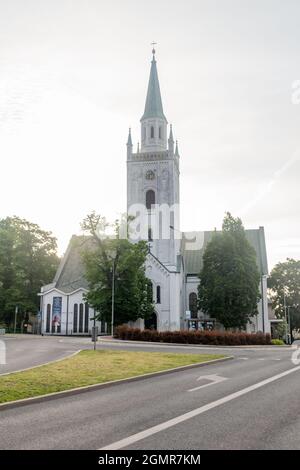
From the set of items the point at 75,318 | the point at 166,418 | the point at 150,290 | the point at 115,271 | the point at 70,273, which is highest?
the point at 70,273

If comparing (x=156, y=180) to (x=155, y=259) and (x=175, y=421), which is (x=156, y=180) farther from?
(x=175, y=421)

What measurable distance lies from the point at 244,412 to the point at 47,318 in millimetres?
50684

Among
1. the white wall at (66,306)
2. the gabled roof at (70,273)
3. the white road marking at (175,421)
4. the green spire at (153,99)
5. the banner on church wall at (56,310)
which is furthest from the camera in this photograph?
the green spire at (153,99)

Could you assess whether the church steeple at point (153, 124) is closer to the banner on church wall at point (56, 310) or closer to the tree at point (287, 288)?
the banner on church wall at point (56, 310)

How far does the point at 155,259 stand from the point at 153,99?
21.9 meters

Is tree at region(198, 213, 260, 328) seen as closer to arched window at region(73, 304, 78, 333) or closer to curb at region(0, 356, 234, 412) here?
arched window at region(73, 304, 78, 333)

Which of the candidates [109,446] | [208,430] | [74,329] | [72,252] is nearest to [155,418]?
[208,430]

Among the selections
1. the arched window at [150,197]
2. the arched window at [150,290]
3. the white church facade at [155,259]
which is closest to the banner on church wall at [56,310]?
the white church facade at [155,259]

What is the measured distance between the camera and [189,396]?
38.5 ft

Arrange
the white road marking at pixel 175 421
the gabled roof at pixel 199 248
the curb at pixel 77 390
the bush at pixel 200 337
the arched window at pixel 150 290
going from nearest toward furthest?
the white road marking at pixel 175 421 < the curb at pixel 77 390 < the bush at pixel 200 337 < the arched window at pixel 150 290 < the gabled roof at pixel 199 248

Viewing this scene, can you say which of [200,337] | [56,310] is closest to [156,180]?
[56,310]

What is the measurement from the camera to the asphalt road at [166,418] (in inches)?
292

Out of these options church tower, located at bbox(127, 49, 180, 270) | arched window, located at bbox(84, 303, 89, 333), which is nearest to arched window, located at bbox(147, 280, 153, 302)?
church tower, located at bbox(127, 49, 180, 270)

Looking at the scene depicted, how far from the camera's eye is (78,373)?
15375 millimetres
